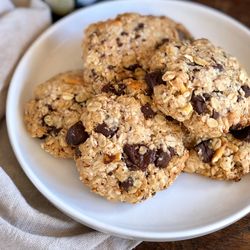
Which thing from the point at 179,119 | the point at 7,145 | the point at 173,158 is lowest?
the point at 7,145

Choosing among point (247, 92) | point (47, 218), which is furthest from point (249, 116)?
point (47, 218)

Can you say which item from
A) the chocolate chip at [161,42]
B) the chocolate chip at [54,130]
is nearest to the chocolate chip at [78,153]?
the chocolate chip at [54,130]

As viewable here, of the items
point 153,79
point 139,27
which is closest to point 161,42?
point 139,27

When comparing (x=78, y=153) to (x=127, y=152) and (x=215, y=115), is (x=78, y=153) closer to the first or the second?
(x=127, y=152)

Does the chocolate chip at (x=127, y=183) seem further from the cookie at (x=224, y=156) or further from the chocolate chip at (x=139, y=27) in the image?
the chocolate chip at (x=139, y=27)

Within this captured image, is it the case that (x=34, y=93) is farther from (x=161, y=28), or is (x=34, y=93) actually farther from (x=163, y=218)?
(x=163, y=218)

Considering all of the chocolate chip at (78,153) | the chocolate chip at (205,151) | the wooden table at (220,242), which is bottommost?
the wooden table at (220,242)
